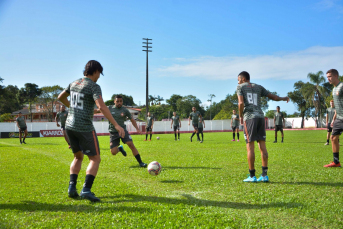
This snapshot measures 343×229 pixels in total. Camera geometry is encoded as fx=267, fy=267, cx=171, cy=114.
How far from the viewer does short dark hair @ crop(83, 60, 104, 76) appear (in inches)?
170

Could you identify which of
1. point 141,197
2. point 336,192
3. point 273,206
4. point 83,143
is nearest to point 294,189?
point 336,192

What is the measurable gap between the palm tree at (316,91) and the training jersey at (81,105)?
6481 centimetres

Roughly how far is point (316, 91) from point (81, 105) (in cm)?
6688

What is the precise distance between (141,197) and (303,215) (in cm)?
232

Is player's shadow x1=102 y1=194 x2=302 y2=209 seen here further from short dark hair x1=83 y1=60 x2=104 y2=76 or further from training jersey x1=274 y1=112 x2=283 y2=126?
training jersey x1=274 y1=112 x2=283 y2=126

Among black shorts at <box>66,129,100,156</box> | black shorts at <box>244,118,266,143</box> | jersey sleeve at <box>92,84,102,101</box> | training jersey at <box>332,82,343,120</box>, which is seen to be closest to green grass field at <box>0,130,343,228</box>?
black shorts at <box>66,129,100,156</box>

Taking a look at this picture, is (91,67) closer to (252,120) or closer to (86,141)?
(86,141)

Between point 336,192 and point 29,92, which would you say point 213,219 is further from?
point 29,92

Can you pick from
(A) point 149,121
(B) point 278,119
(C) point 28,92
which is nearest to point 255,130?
(B) point 278,119

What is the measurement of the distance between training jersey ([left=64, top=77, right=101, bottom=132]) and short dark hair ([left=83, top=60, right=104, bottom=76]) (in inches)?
4.8

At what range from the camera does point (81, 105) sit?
166 inches

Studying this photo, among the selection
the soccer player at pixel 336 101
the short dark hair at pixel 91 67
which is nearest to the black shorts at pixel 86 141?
the short dark hair at pixel 91 67

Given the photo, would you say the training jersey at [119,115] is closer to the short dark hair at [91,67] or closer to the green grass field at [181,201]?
the green grass field at [181,201]

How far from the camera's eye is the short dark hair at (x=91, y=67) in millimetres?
4312
